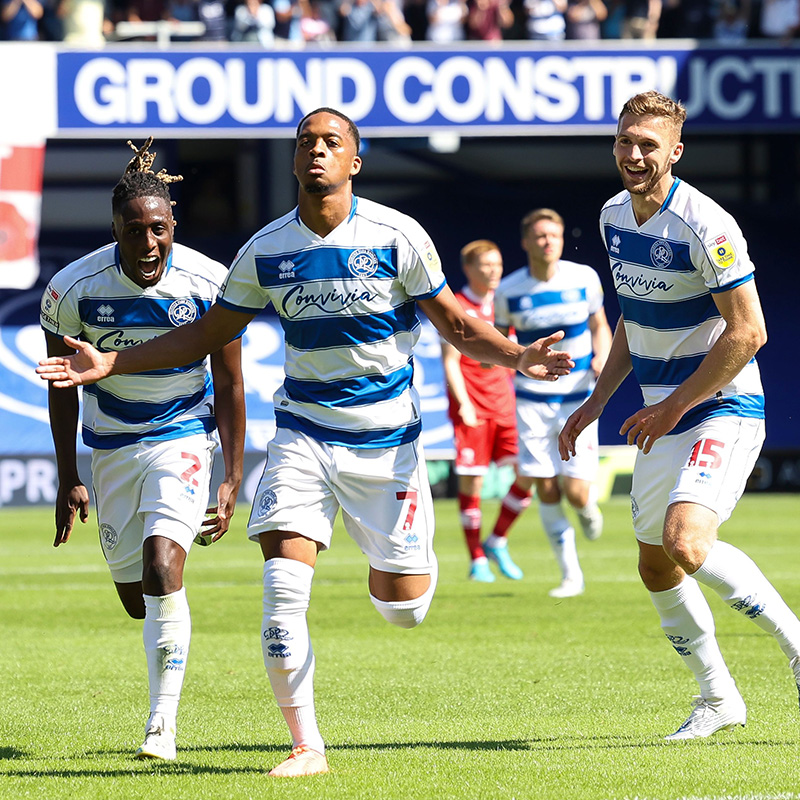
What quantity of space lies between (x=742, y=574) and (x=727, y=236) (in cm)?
124

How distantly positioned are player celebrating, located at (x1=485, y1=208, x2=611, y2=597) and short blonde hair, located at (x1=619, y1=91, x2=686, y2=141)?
4.79 m

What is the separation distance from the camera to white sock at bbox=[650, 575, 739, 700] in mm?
5461

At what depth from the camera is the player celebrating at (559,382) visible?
10141mm

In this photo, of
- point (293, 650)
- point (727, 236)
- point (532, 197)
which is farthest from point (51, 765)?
point (532, 197)

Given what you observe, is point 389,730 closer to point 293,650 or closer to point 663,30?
point 293,650

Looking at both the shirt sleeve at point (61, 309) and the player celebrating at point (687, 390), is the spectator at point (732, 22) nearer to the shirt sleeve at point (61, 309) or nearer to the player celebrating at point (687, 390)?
the player celebrating at point (687, 390)

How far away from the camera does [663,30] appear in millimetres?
23344

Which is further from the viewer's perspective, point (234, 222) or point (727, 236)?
point (234, 222)

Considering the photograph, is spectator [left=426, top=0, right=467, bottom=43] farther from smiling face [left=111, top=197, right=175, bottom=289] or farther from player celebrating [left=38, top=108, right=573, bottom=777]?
player celebrating [left=38, top=108, right=573, bottom=777]

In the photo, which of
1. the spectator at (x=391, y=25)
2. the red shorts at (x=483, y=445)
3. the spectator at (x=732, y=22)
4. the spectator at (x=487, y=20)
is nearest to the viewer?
the red shorts at (x=483, y=445)

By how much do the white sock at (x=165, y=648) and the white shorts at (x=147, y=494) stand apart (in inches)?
10.0

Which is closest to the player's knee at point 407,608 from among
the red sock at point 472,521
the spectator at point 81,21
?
the red sock at point 472,521

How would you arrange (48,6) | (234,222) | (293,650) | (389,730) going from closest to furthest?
1. (293,650)
2. (389,730)
3. (48,6)
4. (234,222)

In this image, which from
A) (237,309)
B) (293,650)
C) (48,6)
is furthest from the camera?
(48,6)
